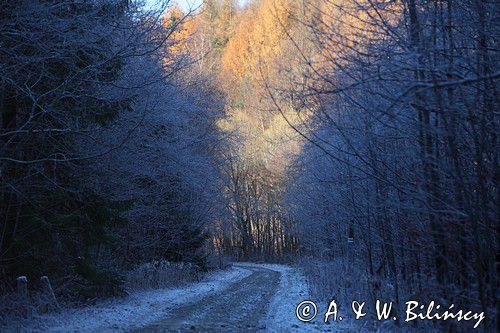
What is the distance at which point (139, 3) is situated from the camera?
38.9ft

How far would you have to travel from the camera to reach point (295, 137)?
40.4ft

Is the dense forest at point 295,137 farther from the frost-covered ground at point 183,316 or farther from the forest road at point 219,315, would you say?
the forest road at point 219,315

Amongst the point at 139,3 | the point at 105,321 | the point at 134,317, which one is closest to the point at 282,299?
the point at 134,317

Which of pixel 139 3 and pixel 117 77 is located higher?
pixel 139 3

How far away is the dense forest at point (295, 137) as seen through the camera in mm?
6012

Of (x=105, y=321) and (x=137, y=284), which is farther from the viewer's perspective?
(x=137, y=284)

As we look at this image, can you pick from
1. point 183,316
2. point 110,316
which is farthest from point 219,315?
point 110,316

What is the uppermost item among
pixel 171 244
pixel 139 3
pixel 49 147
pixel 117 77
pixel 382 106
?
pixel 139 3

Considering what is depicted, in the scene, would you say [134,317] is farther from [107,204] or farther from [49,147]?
[49,147]

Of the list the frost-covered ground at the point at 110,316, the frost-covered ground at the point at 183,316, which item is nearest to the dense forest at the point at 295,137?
the frost-covered ground at the point at 110,316

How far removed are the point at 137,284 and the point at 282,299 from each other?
5.58m

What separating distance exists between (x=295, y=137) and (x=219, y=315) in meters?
4.67

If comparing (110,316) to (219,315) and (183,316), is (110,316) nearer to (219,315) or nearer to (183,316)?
(183,316)

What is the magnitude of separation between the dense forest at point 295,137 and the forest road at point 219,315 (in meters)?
2.01
